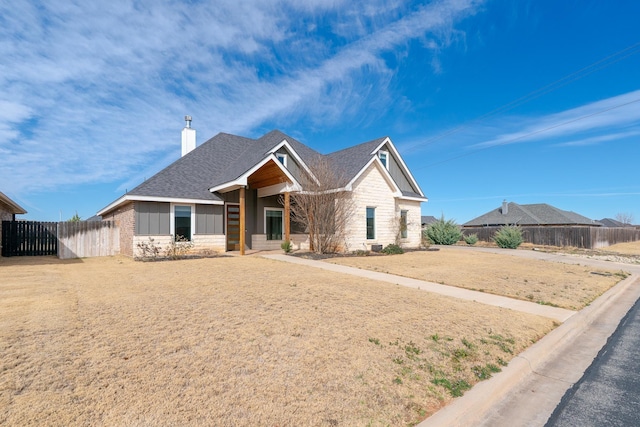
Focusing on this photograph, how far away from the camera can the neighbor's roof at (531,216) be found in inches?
1628

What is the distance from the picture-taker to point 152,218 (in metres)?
14.6

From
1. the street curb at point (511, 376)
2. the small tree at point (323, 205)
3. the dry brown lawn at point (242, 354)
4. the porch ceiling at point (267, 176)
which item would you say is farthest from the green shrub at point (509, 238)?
the dry brown lawn at point (242, 354)

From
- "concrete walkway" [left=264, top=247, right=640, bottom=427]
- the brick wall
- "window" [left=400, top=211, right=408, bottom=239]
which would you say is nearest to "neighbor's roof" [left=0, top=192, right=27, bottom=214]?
the brick wall

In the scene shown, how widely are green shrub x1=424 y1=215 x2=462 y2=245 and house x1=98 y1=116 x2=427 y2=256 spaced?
22.3 ft

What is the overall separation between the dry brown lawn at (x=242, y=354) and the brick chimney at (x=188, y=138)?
1657 cm

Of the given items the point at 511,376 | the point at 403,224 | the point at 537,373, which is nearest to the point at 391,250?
the point at 403,224

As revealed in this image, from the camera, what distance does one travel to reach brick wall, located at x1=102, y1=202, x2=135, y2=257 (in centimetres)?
1459

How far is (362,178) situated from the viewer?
17.1m

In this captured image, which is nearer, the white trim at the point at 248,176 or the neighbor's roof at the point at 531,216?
the white trim at the point at 248,176

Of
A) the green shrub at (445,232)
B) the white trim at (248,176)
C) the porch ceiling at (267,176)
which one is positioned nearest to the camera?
the white trim at (248,176)

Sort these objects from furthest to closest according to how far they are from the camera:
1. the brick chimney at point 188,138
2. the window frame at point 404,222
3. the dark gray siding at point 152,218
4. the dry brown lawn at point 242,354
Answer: the brick chimney at point 188,138, the window frame at point 404,222, the dark gray siding at point 152,218, the dry brown lawn at point 242,354

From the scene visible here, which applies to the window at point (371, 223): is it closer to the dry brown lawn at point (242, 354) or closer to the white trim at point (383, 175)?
the white trim at point (383, 175)

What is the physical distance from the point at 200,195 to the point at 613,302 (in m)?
16.3

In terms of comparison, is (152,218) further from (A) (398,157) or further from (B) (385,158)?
(A) (398,157)
